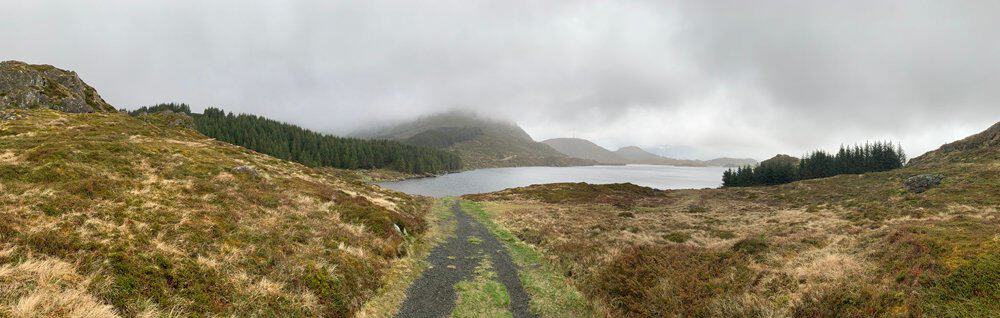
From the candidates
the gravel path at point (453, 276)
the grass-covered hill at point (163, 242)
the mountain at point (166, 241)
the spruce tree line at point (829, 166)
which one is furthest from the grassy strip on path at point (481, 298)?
the spruce tree line at point (829, 166)

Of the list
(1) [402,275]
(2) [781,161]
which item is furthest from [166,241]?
(2) [781,161]

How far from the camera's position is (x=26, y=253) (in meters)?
9.30

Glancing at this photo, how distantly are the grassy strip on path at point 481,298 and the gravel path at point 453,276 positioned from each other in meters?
0.27

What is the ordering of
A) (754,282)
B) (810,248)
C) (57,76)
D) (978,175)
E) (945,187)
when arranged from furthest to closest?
(57,76) < (978,175) < (945,187) < (810,248) < (754,282)

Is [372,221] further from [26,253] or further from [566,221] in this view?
[566,221]

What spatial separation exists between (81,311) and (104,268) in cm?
247

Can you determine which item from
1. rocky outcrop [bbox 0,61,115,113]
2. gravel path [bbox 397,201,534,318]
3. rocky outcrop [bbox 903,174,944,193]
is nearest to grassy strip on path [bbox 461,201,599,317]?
gravel path [bbox 397,201,534,318]

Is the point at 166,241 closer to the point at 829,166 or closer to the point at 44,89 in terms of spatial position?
the point at 44,89

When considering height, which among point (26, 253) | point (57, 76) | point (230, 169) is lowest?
point (26, 253)

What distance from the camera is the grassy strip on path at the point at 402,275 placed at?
42.5 ft

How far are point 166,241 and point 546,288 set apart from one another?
14.2 metres

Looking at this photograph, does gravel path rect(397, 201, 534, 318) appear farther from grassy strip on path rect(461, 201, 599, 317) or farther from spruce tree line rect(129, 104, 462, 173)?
spruce tree line rect(129, 104, 462, 173)

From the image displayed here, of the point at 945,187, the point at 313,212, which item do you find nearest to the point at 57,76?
the point at 313,212

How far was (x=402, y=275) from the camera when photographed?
55.2ft
